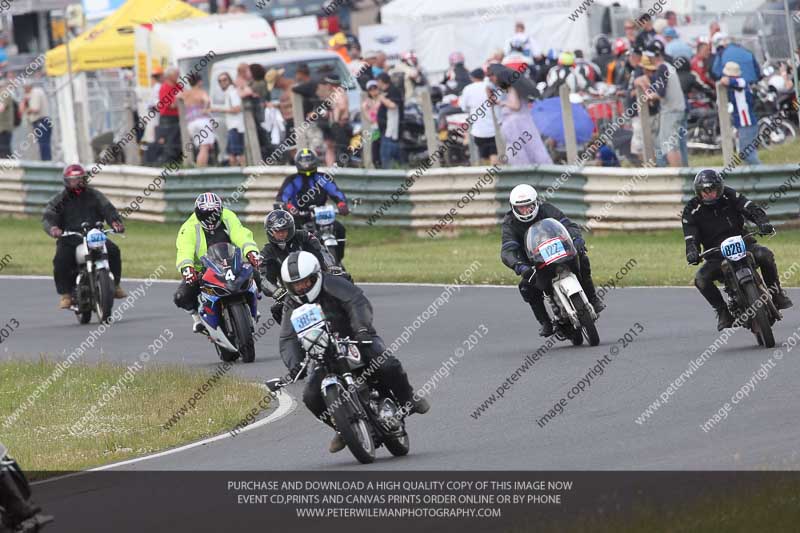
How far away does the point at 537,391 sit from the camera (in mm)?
12945

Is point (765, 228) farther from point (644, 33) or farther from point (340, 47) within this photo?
point (340, 47)

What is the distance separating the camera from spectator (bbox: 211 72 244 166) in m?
27.9

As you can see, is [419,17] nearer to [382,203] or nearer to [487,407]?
[382,203]

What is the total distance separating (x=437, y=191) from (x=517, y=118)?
2.15 metres

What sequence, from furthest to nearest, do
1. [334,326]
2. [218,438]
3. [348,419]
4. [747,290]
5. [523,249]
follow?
[523,249] < [747,290] < [218,438] < [334,326] < [348,419]

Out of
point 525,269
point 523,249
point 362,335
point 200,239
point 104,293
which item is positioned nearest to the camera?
point 362,335

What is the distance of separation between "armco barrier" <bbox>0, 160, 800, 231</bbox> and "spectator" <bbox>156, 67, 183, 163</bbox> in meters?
0.48

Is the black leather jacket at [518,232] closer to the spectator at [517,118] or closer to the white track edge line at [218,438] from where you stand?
the white track edge line at [218,438]

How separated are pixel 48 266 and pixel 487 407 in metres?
14.9

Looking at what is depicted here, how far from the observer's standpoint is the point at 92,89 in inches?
1345
